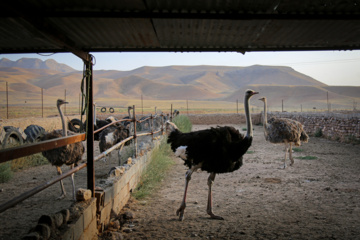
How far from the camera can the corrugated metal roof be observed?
3000 millimetres

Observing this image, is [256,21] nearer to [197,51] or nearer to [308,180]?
[197,51]

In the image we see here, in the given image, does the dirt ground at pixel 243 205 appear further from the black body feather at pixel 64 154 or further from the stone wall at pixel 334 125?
the stone wall at pixel 334 125

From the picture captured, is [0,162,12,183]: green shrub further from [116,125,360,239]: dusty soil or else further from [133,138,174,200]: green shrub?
[116,125,360,239]: dusty soil

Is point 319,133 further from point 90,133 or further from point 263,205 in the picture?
point 90,133

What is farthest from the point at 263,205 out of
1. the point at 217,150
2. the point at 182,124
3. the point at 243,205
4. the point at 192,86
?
the point at 192,86

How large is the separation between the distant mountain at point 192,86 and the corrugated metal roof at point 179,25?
66002 millimetres

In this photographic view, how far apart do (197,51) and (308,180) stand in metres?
4.12

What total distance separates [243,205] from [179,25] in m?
3.09

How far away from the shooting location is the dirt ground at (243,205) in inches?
165

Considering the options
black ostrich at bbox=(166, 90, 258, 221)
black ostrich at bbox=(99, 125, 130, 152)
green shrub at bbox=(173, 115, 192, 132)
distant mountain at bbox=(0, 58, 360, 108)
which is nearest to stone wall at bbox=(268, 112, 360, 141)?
green shrub at bbox=(173, 115, 192, 132)

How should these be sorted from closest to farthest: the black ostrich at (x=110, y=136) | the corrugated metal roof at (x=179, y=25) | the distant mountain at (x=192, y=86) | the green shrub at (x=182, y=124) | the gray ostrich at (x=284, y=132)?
the corrugated metal roof at (x=179, y=25) < the black ostrich at (x=110, y=136) < the gray ostrich at (x=284, y=132) < the green shrub at (x=182, y=124) < the distant mountain at (x=192, y=86)

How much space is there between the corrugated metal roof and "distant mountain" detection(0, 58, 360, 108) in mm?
66002

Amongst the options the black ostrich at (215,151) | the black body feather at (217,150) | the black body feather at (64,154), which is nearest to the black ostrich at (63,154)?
the black body feather at (64,154)

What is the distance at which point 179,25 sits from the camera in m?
3.53
